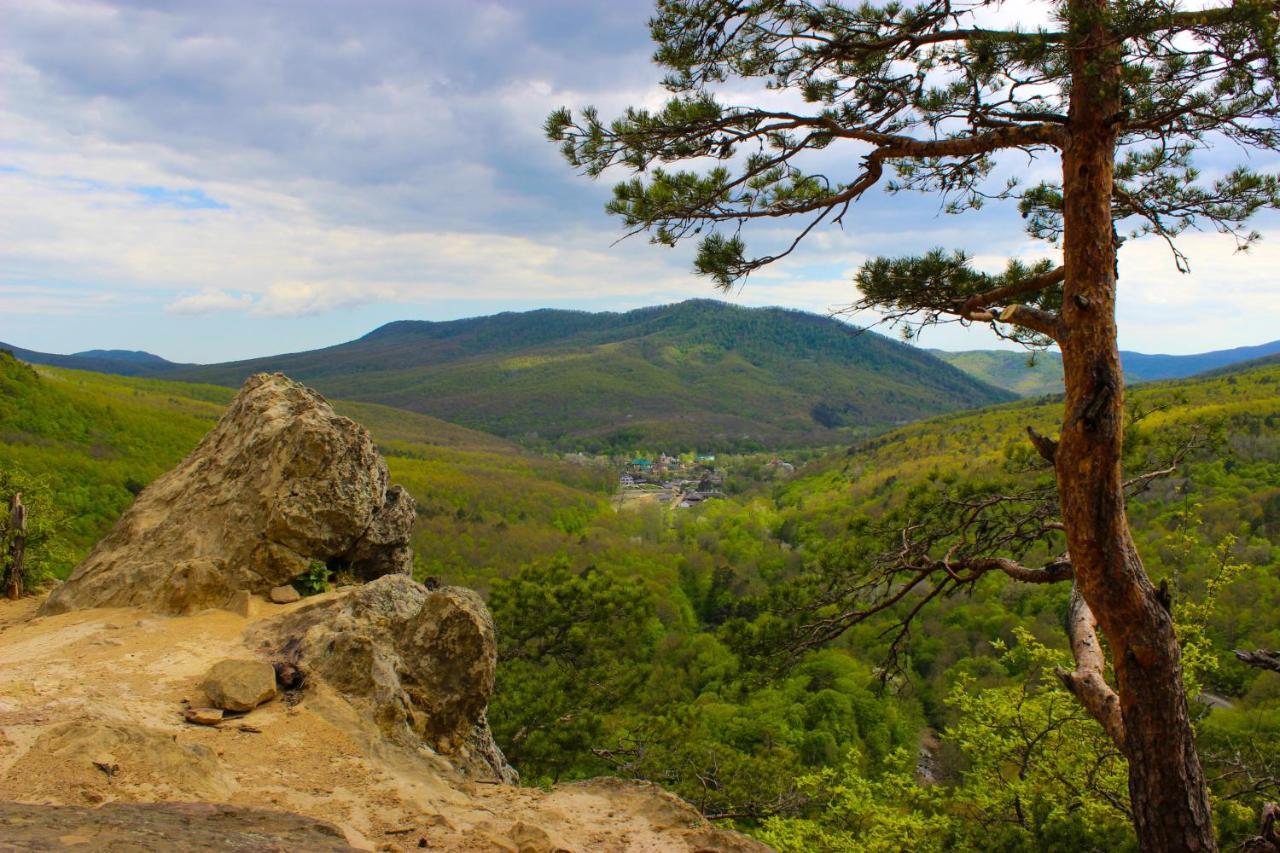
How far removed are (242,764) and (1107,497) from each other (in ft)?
18.8

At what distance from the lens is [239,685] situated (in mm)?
5176

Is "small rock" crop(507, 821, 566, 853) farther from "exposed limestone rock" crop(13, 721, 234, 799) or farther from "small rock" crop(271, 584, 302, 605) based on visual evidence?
"small rock" crop(271, 584, 302, 605)

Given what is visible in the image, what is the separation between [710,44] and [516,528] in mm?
50829

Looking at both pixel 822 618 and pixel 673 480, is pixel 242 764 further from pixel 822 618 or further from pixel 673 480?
pixel 673 480

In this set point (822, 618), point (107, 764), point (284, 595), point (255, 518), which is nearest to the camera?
point (107, 764)

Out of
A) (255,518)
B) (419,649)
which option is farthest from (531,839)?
(255,518)

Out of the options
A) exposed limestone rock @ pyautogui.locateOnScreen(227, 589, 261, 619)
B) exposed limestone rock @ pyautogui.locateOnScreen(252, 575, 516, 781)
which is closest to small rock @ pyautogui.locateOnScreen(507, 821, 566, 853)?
exposed limestone rock @ pyautogui.locateOnScreen(252, 575, 516, 781)

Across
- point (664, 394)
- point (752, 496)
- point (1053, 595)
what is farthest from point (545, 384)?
Answer: point (1053, 595)

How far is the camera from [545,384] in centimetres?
18038

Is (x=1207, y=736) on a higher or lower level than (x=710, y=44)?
lower

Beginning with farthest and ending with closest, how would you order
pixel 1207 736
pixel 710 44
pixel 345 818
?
pixel 1207 736 → pixel 710 44 → pixel 345 818

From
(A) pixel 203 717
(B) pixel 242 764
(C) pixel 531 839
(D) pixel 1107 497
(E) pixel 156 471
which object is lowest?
(E) pixel 156 471

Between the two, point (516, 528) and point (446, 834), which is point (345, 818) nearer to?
point (446, 834)

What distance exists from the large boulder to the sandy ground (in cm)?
80
